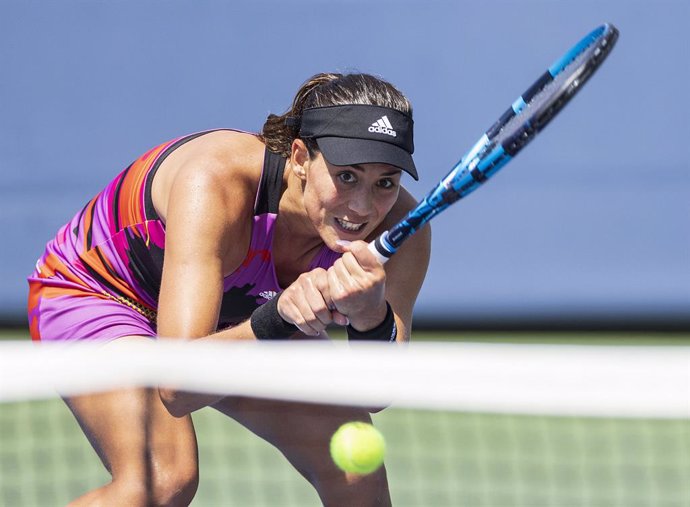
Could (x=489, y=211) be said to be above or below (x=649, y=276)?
above

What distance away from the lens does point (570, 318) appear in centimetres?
567

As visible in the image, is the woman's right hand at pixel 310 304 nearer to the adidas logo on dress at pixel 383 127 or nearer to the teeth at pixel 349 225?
the teeth at pixel 349 225

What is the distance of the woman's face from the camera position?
2.29 meters

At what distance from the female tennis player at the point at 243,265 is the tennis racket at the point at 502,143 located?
0.34 ft

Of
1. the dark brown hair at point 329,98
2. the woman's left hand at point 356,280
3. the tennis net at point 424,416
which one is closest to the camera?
the woman's left hand at point 356,280

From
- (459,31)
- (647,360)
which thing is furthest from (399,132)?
(459,31)

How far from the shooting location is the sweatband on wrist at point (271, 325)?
7.25ft

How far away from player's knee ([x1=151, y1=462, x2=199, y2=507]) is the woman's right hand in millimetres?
450

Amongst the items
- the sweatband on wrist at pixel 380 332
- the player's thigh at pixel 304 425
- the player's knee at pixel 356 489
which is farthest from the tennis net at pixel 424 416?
the player's knee at pixel 356 489

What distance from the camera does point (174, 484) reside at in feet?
7.53

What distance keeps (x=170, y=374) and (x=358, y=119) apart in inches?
27.3

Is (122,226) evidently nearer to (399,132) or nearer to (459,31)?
(399,132)

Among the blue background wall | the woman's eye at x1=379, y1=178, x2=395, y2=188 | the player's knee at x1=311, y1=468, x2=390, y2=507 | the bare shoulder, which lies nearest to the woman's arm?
the bare shoulder

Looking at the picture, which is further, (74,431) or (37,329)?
(74,431)
